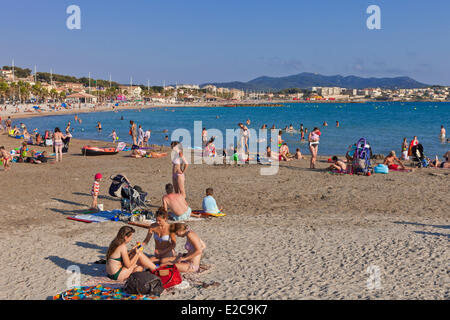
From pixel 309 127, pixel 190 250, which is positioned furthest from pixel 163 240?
pixel 309 127

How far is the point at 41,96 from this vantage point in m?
96.8

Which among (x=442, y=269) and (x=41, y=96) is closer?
(x=442, y=269)

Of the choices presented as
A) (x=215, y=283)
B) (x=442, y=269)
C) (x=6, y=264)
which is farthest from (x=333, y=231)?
(x=6, y=264)

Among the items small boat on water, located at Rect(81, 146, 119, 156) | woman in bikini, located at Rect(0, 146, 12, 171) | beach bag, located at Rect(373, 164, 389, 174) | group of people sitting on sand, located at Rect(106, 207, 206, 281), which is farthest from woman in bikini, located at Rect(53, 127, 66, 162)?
beach bag, located at Rect(373, 164, 389, 174)

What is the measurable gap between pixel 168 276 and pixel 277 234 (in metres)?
2.91

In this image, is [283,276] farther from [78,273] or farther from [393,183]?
[393,183]

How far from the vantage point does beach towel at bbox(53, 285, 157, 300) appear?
5012 mm

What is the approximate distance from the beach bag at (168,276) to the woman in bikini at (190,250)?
0.88ft

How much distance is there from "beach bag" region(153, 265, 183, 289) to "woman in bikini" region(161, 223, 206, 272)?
0.88ft

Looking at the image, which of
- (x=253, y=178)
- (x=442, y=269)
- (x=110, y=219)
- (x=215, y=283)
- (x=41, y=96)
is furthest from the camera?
(x=41, y=96)

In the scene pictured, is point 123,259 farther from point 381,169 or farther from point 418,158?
point 418,158

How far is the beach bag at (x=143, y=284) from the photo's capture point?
5141 mm

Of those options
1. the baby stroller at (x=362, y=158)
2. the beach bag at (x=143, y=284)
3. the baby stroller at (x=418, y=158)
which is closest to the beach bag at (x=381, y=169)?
the baby stroller at (x=362, y=158)

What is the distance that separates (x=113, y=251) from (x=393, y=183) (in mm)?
9874
